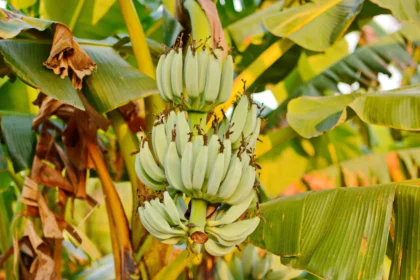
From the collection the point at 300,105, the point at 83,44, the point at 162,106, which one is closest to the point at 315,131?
the point at 300,105

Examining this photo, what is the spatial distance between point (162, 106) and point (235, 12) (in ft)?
3.09

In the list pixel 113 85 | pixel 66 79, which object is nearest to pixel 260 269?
pixel 113 85

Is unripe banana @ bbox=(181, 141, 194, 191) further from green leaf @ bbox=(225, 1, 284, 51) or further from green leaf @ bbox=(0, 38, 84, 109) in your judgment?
green leaf @ bbox=(225, 1, 284, 51)

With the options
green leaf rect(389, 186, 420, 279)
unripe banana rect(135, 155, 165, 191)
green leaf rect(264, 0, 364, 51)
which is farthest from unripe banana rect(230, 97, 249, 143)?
green leaf rect(264, 0, 364, 51)

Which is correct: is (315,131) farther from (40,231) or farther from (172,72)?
(40,231)

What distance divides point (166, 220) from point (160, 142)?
0.60 feet

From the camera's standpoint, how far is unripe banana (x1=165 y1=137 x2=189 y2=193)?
1320 millimetres

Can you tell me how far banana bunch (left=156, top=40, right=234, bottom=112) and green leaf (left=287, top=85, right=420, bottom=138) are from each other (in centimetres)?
51

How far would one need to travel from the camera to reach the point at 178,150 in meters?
1.36

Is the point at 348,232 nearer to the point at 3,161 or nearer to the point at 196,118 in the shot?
the point at 196,118

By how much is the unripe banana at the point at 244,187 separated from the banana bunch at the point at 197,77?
20cm

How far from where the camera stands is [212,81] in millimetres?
1416

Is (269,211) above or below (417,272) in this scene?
above

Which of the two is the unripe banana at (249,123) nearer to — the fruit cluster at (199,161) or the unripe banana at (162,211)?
the fruit cluster at (199,161)
